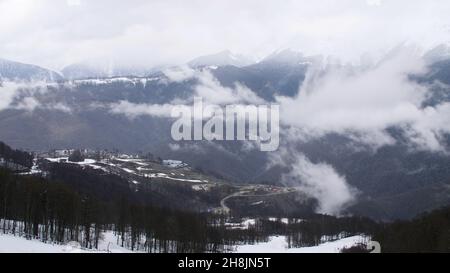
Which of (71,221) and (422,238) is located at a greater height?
(71,221)

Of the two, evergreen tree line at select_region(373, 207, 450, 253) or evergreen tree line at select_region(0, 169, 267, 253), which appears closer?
evergreen tree line at select_region(373, 207, 450, 253)

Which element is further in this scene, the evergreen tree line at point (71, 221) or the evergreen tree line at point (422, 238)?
the evergreen tree line at point (71, 221)

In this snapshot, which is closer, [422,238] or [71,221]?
[71,221]
